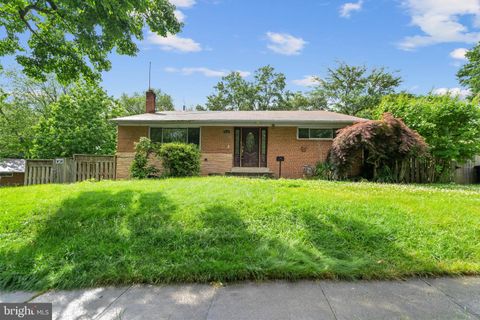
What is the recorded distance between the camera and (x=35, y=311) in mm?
2570

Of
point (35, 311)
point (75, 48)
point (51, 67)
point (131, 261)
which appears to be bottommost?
point (35, 311)

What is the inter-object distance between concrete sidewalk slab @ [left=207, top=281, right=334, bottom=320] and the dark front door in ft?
33.7

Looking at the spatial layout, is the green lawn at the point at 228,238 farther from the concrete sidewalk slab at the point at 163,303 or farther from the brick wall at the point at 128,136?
the brick wall at the point at 128,136

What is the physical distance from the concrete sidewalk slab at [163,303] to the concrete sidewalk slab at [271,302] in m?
0.15

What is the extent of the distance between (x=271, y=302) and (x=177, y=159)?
326 inches

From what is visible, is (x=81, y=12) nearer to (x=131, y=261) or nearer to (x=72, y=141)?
(x=131, y=261)

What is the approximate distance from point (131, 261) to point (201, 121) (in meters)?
9.41

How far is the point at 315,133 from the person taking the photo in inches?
489

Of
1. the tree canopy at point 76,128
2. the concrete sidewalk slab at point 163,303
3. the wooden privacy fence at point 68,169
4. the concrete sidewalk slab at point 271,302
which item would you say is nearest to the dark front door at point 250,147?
the wooden privacy fence at point 68,169

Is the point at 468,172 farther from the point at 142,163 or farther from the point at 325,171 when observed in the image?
the point at 142,163

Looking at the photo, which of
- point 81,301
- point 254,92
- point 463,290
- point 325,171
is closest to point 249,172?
point 325,171

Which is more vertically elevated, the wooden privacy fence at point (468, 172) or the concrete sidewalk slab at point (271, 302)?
the wooden privacy fence at point (468, 172)

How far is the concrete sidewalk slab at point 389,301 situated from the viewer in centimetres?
234

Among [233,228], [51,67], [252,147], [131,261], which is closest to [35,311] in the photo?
[131,261]
